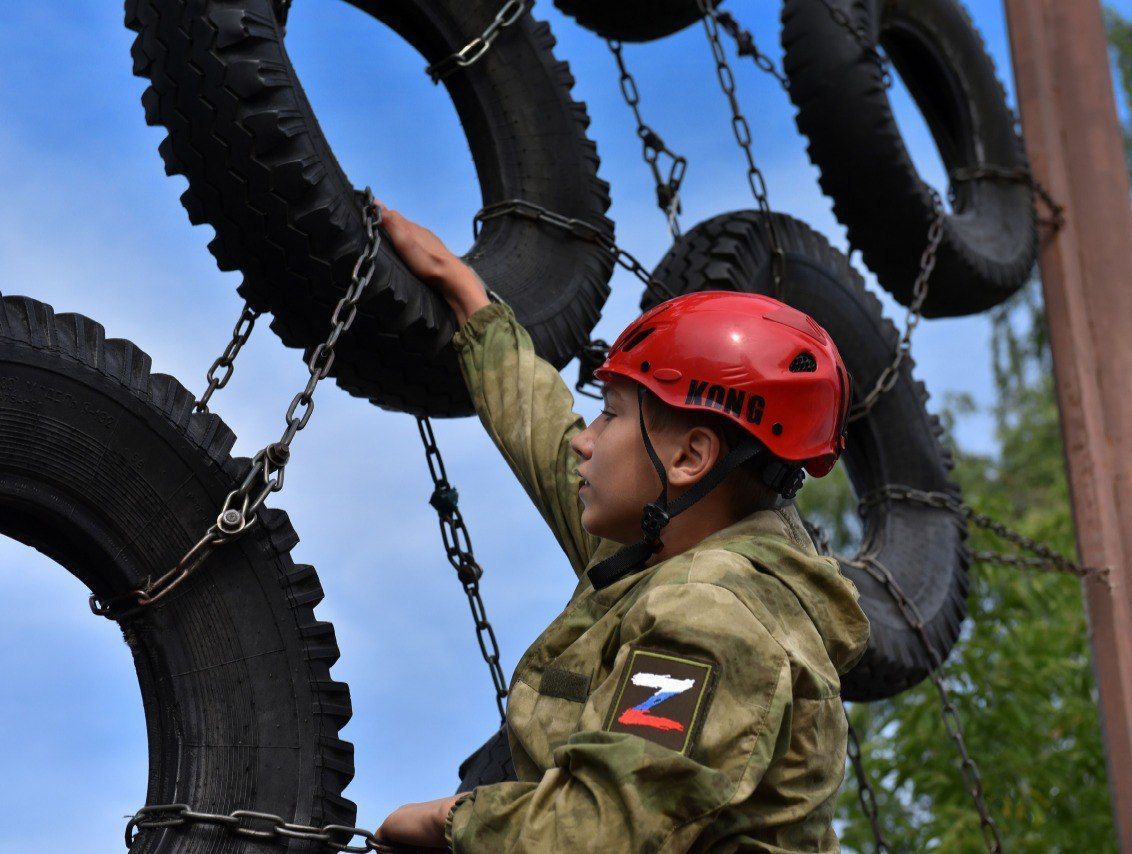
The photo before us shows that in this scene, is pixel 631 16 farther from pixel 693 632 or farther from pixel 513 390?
pixel 693 632

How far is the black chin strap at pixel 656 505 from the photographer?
213cm

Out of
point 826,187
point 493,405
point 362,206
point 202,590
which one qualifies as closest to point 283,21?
point 362,206

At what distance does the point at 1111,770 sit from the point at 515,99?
135 inches

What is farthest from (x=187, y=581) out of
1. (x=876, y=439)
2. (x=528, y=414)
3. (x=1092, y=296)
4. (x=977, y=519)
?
(x=1092, y=296)

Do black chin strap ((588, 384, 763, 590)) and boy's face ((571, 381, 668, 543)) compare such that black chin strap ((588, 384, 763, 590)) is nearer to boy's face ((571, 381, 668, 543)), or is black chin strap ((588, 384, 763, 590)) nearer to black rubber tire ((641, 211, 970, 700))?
boy's face ((571, 381, 668, 543))

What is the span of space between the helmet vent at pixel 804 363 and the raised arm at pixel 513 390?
575 mm

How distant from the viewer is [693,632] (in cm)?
184

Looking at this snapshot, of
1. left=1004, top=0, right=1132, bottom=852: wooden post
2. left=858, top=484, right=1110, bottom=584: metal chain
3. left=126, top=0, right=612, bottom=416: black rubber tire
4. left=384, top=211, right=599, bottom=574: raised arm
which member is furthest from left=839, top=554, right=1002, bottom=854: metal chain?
left=384, top=211, right=599, bottom=574: raised arm

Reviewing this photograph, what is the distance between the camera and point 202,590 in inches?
102

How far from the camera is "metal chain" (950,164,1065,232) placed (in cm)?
595

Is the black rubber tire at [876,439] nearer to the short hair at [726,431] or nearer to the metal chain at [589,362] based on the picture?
the metal chain at [589,362]

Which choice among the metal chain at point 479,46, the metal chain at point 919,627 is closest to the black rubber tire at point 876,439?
the metal chain at point 919,627

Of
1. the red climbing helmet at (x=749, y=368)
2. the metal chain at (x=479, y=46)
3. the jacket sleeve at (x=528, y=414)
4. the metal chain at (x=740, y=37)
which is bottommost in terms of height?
the red climbing helmet at (x=749, y=368)

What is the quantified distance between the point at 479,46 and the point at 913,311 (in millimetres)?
2138
